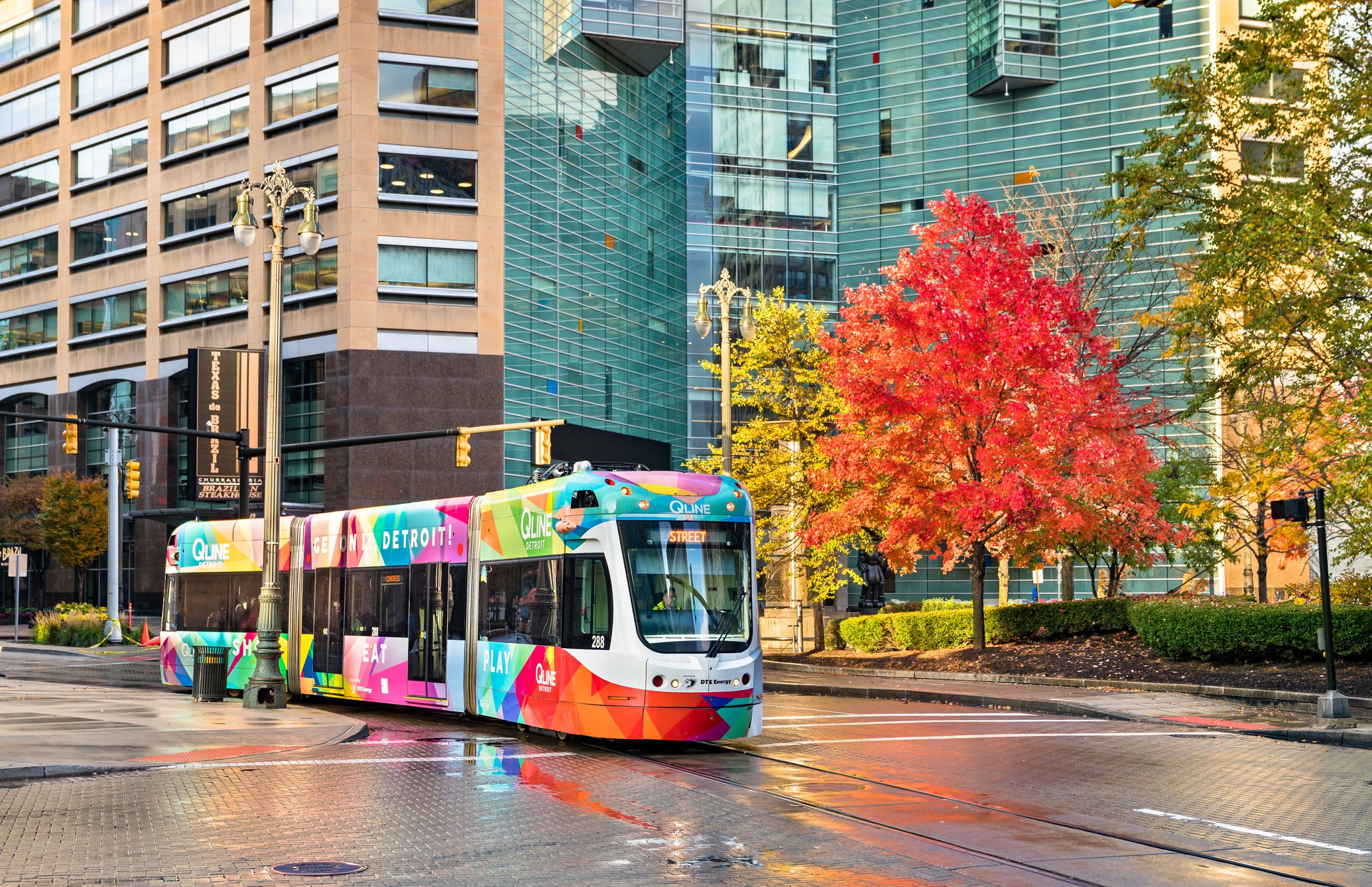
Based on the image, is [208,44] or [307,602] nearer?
[307,602]

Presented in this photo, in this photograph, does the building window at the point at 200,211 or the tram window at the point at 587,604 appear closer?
the tram window at the point at 587,604

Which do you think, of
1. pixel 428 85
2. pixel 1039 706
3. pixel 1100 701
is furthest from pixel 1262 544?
pixel 428 85

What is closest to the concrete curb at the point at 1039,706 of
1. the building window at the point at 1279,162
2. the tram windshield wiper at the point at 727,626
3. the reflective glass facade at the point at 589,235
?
the tram windshield wiper at the point at 727,626

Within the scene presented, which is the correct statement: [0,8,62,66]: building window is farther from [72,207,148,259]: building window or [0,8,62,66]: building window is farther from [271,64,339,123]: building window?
[271,64,339,123]: building window

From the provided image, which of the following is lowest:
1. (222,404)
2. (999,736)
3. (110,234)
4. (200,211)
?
(999,736)

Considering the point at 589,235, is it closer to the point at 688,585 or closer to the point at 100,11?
the point at 100,11

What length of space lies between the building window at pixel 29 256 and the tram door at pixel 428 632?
64476 millimetres

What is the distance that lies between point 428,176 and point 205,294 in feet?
46.1

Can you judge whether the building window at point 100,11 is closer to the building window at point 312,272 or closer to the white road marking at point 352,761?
the building window at point 312,272

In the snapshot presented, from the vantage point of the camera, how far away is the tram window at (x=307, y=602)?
25.4 m

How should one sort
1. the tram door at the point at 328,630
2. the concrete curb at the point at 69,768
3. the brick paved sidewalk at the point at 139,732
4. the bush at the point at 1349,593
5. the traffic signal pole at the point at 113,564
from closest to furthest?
the concrete curb at the point at 69,768, the brick paved sidewalk at the point at 139,732, the tram door at the point at 328,630, the bush at the point at 1349,593, the traffic signal pole at the point at 113,564

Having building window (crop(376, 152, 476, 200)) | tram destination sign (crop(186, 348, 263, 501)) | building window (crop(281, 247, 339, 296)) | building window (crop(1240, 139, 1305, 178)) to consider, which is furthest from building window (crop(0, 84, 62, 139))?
building window (crop(1240, 139, 1305, 178))

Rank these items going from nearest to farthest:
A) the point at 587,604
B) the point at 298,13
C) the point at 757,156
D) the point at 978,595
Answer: the point at 587,604 < the point at 978,595 < the point at 298,13 < the point at 757,156

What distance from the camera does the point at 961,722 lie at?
21.9 m
